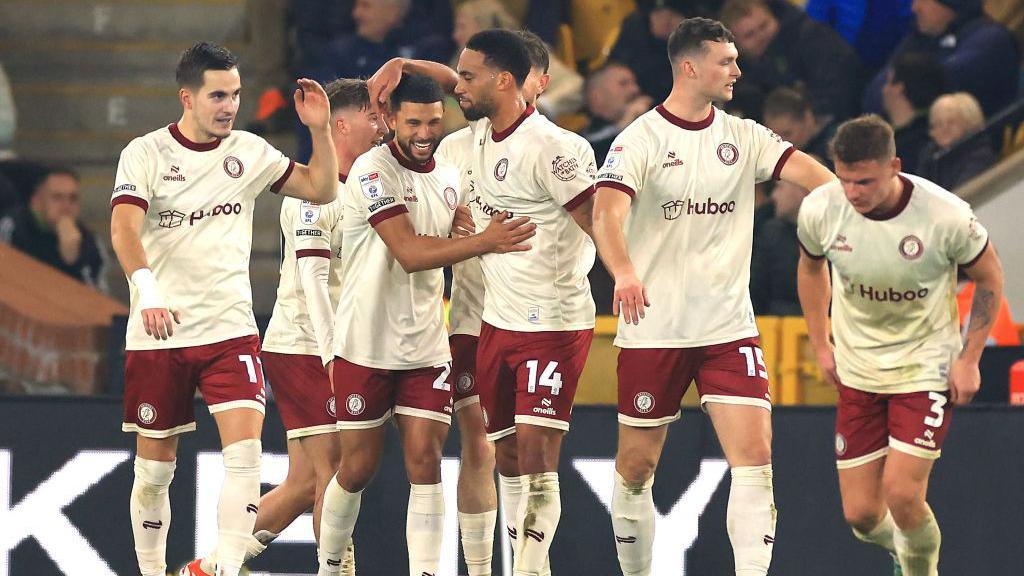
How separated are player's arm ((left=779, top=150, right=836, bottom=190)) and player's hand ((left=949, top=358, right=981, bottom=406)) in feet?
3.08

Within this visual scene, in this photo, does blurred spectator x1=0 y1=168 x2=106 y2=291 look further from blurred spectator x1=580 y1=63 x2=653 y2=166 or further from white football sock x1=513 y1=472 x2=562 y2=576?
white football sock x1=513 y1=472 x2=562 y2=576

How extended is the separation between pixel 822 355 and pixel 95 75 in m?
8.46

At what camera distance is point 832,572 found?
9180 millimetres

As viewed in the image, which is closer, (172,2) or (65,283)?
(65,283)

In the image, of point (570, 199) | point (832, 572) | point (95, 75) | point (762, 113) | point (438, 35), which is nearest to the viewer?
point (570, 199)

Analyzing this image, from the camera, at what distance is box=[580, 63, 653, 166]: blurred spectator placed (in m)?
12.2

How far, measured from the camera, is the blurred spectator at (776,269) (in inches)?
430

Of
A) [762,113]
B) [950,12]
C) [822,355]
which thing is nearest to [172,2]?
[762,113]

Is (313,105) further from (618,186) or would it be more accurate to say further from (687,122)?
(687,122)

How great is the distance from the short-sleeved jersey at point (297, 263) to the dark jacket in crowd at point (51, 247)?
13.3 ft

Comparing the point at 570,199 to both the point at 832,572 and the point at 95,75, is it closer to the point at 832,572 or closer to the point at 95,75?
the point at 832,572

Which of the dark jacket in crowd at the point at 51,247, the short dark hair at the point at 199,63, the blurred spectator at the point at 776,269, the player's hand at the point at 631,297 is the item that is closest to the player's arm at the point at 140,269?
the short dark hair at the point at 199,63

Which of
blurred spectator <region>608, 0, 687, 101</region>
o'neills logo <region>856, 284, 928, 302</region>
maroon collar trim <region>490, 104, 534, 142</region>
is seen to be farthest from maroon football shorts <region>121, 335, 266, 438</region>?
blurred spectator <region>608, 0, 687, 101</region>

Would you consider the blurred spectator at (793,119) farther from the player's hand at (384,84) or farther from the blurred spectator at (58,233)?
the blurred spectator at (58,233)
